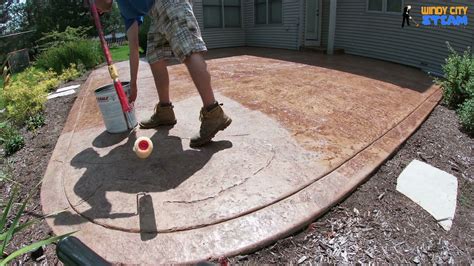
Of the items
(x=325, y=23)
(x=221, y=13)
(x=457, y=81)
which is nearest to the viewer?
(x=457, y=81)

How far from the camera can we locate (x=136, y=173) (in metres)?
2.10

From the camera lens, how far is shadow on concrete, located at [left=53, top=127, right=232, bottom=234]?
69.4 inches

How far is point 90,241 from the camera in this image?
5.17 ft

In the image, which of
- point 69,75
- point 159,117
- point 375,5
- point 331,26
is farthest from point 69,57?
point 375,5

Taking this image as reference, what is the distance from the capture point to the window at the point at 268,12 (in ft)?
29.8

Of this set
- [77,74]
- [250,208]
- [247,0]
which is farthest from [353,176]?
[247,0]

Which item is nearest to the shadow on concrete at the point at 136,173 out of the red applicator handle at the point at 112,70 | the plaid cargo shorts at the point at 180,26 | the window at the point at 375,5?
the red applicator handle at the point at 112,70

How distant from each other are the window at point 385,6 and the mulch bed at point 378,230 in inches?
196

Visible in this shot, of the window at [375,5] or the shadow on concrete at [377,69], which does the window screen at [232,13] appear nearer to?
the shadow on concrete at [377,69]

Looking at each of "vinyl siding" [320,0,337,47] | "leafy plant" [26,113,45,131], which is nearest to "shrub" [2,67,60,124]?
"leafy plant" [26,113,45,131]

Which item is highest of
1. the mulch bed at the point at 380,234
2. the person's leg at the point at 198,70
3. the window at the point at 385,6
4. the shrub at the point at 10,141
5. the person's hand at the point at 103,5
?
the window at the point at 385,6

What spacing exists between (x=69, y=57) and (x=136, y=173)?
20.5ft

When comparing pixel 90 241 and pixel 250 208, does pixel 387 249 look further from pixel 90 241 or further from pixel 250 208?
pixel 90 241

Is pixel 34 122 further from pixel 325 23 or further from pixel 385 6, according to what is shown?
pixel 325 23
